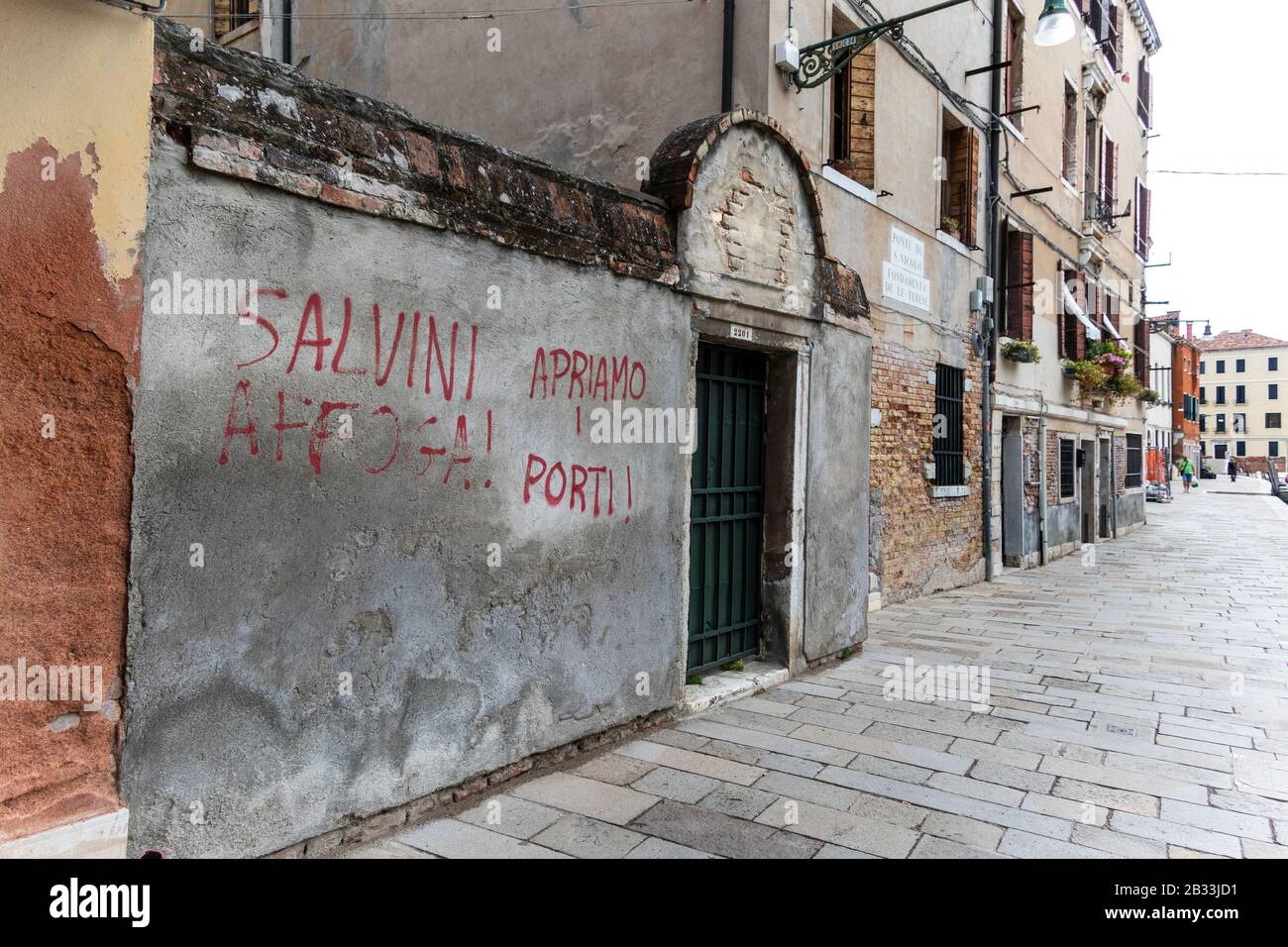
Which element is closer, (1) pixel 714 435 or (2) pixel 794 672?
(1) pixel 714 435

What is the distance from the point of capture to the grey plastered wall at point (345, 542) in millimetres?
2707

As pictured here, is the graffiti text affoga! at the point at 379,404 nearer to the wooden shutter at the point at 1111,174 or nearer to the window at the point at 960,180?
the window at the point at 960,180

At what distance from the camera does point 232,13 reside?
11414mm

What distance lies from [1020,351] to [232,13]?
1157 centimetres

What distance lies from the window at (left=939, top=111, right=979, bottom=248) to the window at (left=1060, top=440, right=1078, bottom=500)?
5483 millimetres

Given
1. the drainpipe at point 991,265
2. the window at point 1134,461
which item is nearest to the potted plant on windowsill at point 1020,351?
the drainpipe at point 991,265

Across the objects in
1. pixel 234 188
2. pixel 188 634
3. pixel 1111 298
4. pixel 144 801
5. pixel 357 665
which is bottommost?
pixel 144 801

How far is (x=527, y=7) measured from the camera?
8.34 m

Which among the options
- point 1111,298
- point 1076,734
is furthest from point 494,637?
point 1111,298

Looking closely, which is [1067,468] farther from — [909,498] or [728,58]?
[728,58]

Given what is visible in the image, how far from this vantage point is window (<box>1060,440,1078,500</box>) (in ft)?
48.7

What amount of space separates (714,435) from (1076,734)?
2757 millimetres

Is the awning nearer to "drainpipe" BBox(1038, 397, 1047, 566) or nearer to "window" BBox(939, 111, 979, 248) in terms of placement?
"drainpipe" BBox(1038, 397, 1047, 566)
